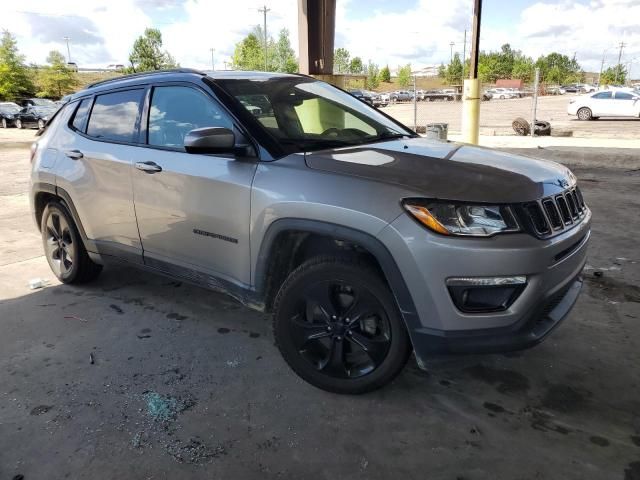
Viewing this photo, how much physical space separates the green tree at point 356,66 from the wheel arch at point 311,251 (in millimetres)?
110351

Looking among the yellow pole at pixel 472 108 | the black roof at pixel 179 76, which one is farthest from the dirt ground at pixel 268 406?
the yellow pole at pixel 472 108

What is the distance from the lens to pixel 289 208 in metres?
2.73

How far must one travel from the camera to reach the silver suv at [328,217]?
238 cm

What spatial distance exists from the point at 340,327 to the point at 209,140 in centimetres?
123

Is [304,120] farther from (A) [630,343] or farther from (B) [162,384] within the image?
(A) [630,343]

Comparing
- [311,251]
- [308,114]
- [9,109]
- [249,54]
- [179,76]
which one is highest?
[249,54]

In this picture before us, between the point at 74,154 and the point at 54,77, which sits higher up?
the point at 54,77

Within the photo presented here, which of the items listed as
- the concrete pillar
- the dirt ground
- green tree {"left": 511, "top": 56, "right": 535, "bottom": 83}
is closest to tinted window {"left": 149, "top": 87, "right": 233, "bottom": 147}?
the dirt ground

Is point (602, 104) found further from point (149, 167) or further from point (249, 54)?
point (249, 54)

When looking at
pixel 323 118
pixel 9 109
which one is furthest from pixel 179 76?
pixel 9 109

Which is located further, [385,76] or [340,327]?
[385,76]

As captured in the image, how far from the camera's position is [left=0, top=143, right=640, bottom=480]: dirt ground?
236 cm

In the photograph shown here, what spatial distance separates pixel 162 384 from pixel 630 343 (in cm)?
298

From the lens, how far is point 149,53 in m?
70.0
